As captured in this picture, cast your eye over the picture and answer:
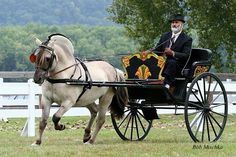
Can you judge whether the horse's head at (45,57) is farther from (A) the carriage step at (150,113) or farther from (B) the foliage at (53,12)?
(B) the foliage at (53,12)

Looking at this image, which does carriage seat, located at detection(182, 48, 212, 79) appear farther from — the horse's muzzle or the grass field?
the horse's muzzle

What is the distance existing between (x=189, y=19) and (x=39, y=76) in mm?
15877

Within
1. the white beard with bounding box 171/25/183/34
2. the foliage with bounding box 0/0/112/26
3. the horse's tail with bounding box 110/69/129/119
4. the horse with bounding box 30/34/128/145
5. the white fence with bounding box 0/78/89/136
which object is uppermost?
the white beard with bounding box 171/25/183/34

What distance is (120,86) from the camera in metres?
13.7

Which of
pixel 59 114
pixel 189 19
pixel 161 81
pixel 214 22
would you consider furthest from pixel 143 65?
pixel 189 19

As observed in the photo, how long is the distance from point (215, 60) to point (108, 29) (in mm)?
70194

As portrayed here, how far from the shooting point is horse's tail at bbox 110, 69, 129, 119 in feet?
46.1

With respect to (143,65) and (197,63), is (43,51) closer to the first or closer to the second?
(143,65)

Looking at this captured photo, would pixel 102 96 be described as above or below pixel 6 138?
above

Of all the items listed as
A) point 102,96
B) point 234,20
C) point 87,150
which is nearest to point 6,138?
point 102,96

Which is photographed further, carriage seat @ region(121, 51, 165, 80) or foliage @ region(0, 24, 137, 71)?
foliage @ region(0, 24, 137, 71)

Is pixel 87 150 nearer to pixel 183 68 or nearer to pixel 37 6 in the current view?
pixel 183 68

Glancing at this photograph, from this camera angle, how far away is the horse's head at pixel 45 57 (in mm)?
12367

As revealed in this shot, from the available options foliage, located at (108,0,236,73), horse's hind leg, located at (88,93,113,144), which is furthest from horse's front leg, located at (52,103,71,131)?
foliage, located at (108,0,236,73)
